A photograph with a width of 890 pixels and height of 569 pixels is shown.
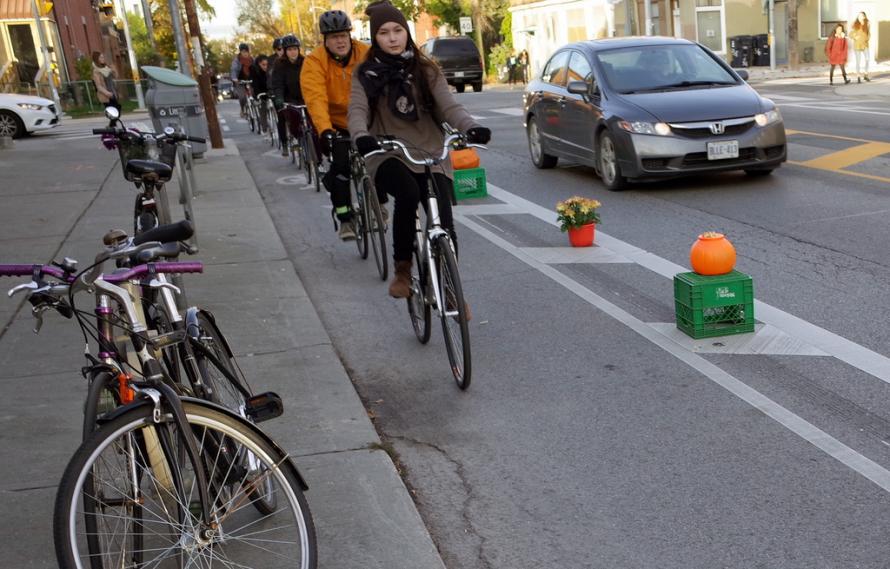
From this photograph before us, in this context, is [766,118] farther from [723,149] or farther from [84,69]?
[84,69]

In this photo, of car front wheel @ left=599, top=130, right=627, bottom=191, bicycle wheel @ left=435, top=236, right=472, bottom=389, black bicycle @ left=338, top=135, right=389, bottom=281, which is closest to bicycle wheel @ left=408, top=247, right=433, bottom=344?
bicycle wheel @ left=435, top=236, right=472, bottom=389

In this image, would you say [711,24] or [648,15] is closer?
[711,24]

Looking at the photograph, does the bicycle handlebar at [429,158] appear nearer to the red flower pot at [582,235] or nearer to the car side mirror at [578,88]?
the red flower pot at [582,235]

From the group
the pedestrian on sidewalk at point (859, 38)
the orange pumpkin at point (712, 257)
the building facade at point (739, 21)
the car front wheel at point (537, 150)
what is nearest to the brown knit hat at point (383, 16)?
the orange pumpkin at point (712, 257)

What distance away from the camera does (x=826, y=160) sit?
13.3 m

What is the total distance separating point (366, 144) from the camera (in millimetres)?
6004

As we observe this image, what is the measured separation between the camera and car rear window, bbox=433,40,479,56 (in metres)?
42.4

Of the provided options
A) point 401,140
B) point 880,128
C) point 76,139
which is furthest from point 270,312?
point 76,139

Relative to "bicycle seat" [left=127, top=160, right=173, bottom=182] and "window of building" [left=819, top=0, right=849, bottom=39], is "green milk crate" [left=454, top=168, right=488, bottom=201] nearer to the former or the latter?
"bicycle seat" [left=127, top=160, right=173, bottom=182]

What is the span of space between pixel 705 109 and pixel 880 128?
240 inches

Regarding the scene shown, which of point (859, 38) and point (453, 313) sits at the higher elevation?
point (453, 313)

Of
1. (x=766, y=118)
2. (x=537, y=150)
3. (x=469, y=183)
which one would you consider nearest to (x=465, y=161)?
(x=469, y=183)

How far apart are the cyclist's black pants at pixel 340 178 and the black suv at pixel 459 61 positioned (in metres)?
33.5

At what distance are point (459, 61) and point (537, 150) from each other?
28.5 m
